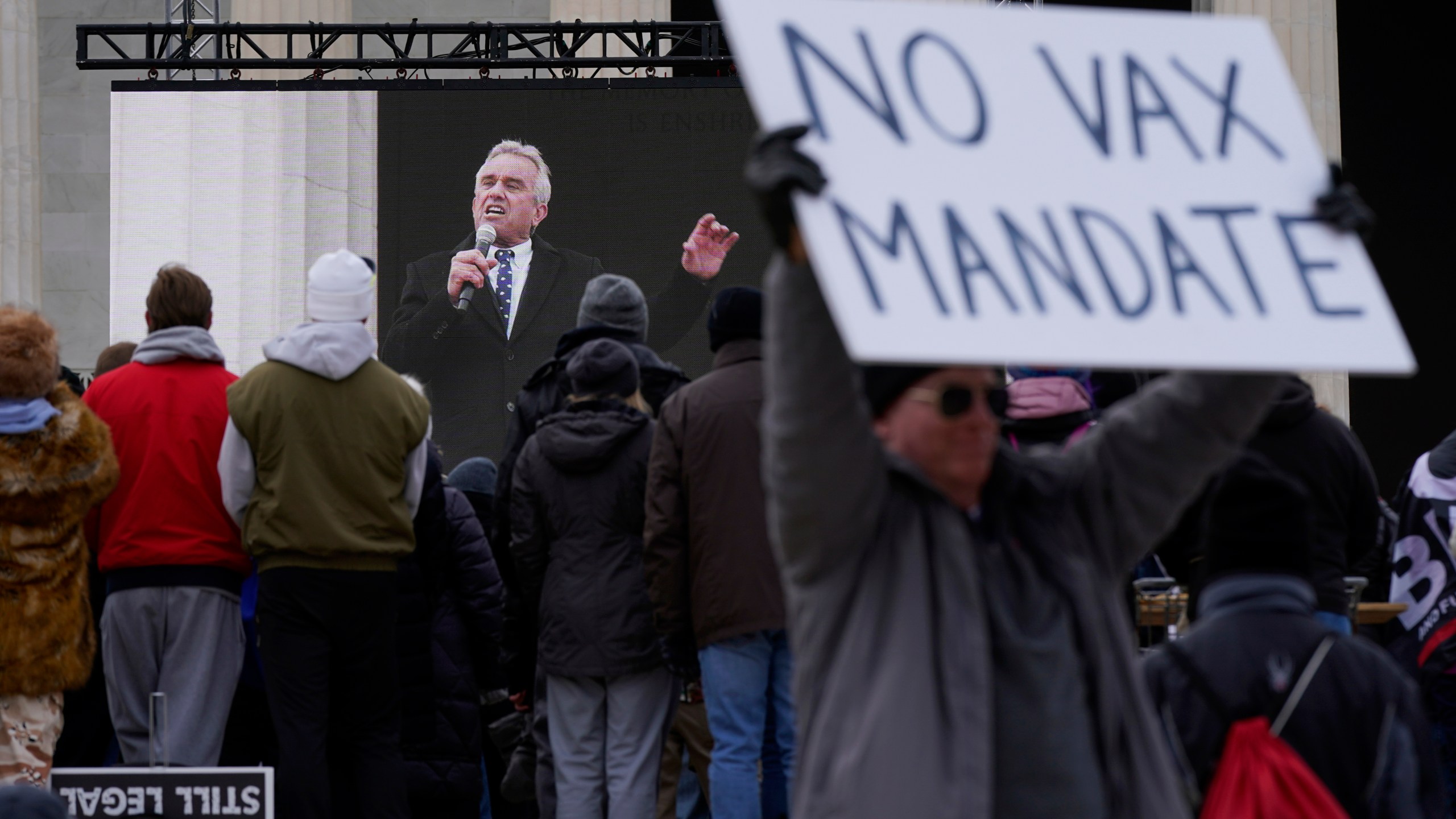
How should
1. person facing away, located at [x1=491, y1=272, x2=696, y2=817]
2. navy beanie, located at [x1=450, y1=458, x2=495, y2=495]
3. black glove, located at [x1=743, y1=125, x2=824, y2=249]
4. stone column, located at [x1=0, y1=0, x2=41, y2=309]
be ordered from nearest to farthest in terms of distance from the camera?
black glove, located at [x1=743, y1=125, x2=824, y2=249] < person facing away, located at [x1=491, y1=272, x2=696, y2=817] < navy beanie, located at [x1=450, y1=458, x2=495, y2=495] < stone column, located at [x1=0, y1=0, x2=41, y2=309]

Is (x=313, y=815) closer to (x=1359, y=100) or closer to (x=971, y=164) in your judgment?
(x=971, y=164)

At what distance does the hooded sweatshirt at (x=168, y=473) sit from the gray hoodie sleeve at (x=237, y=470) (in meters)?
0.18

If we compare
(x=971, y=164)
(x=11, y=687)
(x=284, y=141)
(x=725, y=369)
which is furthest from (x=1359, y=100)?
(x=971, y=164)

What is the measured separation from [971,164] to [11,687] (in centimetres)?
460

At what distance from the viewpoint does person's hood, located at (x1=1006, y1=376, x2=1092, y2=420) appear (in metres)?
5.82

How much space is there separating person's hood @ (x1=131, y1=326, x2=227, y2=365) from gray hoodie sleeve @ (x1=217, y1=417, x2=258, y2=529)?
1.34 feet

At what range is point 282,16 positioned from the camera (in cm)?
1550

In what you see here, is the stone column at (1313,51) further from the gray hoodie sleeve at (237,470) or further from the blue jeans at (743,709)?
the gray hoodie sleeve at (237,470)

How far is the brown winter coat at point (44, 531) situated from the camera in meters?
6.23

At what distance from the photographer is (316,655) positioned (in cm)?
621

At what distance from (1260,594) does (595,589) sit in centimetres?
335

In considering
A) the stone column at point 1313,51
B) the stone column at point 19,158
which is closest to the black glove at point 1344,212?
the stone column at point 1313,51

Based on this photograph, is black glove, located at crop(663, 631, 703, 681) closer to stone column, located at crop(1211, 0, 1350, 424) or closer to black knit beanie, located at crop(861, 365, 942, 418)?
black knit beanie, located at crop(861, 365, 942, 418)

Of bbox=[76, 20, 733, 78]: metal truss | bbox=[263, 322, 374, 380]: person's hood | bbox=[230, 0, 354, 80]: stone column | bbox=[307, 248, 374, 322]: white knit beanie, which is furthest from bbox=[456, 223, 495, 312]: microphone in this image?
bbox=[263, 322, 374, 380]: person's hood
